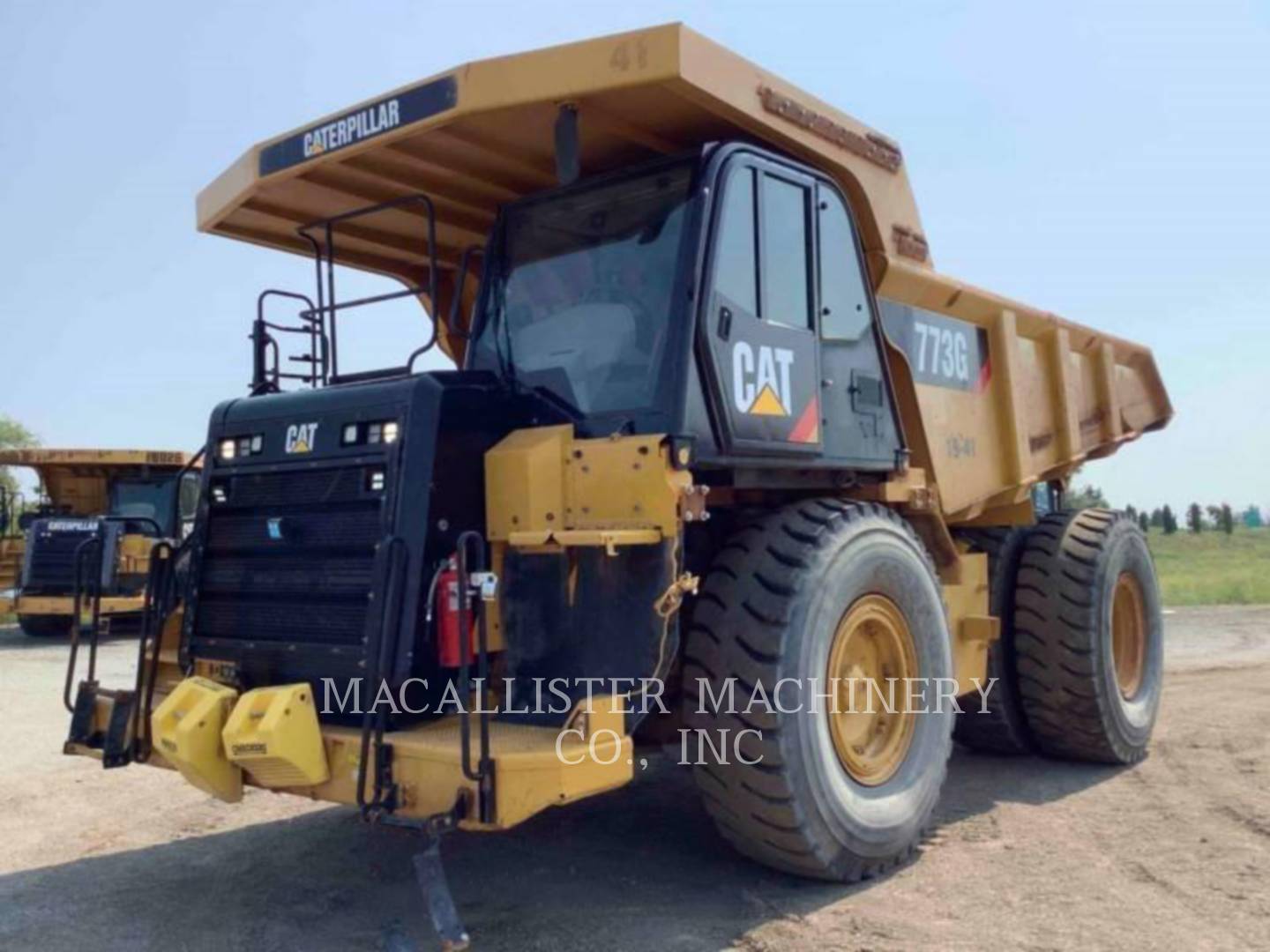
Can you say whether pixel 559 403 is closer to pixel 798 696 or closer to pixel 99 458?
pixel 798 696

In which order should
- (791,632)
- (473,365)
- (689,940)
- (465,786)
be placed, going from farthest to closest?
1. (473,365)
2. (791,632)
3. (689,940)
4. (465,786)

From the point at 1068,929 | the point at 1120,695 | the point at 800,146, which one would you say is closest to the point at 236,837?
the point at 1068,929

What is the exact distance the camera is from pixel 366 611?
4254 millimetres

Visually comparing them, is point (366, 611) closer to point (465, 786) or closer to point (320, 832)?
point (465, 786)

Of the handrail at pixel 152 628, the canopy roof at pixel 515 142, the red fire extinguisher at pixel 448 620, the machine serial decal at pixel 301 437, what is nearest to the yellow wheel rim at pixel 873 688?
the red fire extinguisher at pixel 448 620

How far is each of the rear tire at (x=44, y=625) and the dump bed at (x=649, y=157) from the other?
1308 cm

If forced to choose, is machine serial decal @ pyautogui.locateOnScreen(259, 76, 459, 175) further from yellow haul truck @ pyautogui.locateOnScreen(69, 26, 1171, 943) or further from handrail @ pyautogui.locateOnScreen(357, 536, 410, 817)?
handrail @ pyautogui.locateOnScreen(357, 536, 410, 817)

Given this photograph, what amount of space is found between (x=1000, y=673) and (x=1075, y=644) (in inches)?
17.7

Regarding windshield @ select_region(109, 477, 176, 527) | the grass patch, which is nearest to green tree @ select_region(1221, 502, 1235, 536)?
the grass patch

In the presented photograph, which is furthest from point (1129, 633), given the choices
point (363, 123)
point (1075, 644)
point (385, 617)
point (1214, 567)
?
point (1214, 567)

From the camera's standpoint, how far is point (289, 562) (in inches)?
181

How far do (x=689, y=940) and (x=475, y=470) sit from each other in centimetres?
182

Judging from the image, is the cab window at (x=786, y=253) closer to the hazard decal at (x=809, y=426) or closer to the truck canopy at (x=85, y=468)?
the hazard decal at (x=809, y=426)

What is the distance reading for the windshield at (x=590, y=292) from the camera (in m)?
4.55
